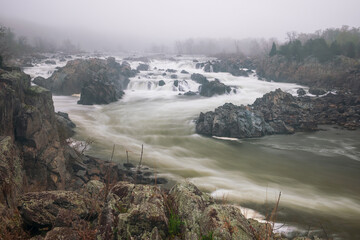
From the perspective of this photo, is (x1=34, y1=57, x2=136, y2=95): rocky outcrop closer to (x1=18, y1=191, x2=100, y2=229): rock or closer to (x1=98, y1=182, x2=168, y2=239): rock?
(x1=18, y1=191, x2=100, y2=229): rock

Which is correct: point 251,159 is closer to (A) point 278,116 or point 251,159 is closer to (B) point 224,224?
(A) point 278,116

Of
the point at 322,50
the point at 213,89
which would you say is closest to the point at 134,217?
the point at 213,89

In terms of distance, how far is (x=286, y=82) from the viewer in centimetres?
6344

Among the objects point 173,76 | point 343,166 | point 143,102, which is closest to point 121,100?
point 143,102

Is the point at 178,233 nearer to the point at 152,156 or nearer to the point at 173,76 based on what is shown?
the point at 152,156

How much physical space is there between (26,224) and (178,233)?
3.14 m

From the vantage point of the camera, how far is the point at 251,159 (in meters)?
19.7

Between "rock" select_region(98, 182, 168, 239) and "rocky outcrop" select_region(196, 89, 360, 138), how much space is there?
2039 centimetres

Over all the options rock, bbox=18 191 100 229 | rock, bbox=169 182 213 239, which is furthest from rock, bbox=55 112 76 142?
rock, bbox=169 182 213 239

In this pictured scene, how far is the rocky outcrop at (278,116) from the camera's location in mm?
25312

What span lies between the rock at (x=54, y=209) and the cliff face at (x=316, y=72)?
5095cm

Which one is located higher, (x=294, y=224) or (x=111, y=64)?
(x=111, y=64)

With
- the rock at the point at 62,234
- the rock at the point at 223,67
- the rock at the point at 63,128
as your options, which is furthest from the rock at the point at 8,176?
the rock at the point at 223,67

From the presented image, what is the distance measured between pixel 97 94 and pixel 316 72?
5171 cm
